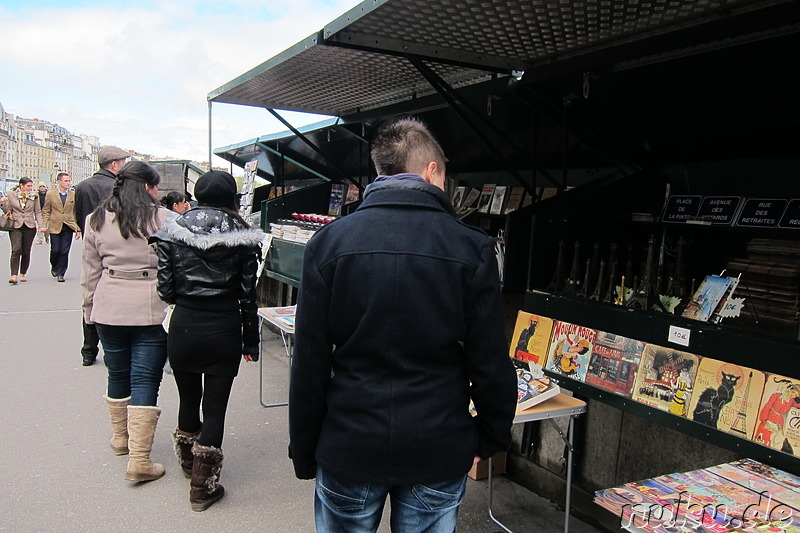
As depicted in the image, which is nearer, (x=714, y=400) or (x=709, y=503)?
(x=709, y=503)

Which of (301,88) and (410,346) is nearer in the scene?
(410,346)

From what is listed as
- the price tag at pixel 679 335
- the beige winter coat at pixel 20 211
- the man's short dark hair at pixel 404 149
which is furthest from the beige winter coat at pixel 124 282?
Answer: the beige winter coat at pixel 20 211

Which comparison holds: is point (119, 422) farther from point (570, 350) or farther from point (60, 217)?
point (60, 217)

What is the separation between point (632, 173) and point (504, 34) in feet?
4.09

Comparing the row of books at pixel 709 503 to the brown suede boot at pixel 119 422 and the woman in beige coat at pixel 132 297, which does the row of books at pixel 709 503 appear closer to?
the woman in beige coat at pixel 132 297

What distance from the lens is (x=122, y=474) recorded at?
3.63m

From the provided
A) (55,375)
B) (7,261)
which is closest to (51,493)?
(55,375)

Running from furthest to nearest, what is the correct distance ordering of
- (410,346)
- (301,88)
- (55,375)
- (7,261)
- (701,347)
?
1. (7,261)
2. (55,375)
3. (301,88)
4. (701,347)
5. (410,346)

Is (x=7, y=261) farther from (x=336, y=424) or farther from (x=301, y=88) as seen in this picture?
(x=336, y=424)

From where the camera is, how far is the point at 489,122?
144 inches

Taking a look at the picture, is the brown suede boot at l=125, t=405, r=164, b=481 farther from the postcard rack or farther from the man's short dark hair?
the man's short dark hair

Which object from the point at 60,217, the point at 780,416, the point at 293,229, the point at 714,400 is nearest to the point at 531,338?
the point at 714,400

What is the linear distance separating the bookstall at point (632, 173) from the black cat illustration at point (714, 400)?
0.05 feet

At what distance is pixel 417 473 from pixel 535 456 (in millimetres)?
2282
